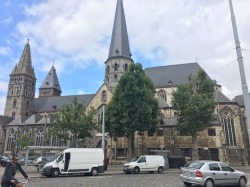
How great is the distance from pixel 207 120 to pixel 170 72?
23.9 m

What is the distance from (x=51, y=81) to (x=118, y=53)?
104ft

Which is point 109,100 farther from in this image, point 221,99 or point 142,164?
point 142,164

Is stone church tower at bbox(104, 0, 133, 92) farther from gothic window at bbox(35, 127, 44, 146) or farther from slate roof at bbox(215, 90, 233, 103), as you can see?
slate roof at bbox(215, 90, 233, 103)

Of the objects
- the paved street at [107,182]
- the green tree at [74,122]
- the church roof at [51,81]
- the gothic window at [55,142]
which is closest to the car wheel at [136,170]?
the paved street at [107,182]

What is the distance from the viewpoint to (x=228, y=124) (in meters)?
40.6

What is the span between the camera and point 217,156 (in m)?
36.9

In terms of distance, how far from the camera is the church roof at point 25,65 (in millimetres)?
72875

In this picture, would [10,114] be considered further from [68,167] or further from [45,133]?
[68,167]

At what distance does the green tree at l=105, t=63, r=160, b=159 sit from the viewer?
29.6 meters

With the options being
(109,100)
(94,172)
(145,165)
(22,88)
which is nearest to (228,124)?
(109,100)

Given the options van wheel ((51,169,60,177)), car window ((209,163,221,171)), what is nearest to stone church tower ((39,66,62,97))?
van wheel ((51,169,60,177))

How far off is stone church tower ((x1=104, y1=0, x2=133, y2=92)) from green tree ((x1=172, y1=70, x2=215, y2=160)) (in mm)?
27041

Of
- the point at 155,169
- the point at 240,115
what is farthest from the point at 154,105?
the point at 240,115

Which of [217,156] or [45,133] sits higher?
[45,133]
